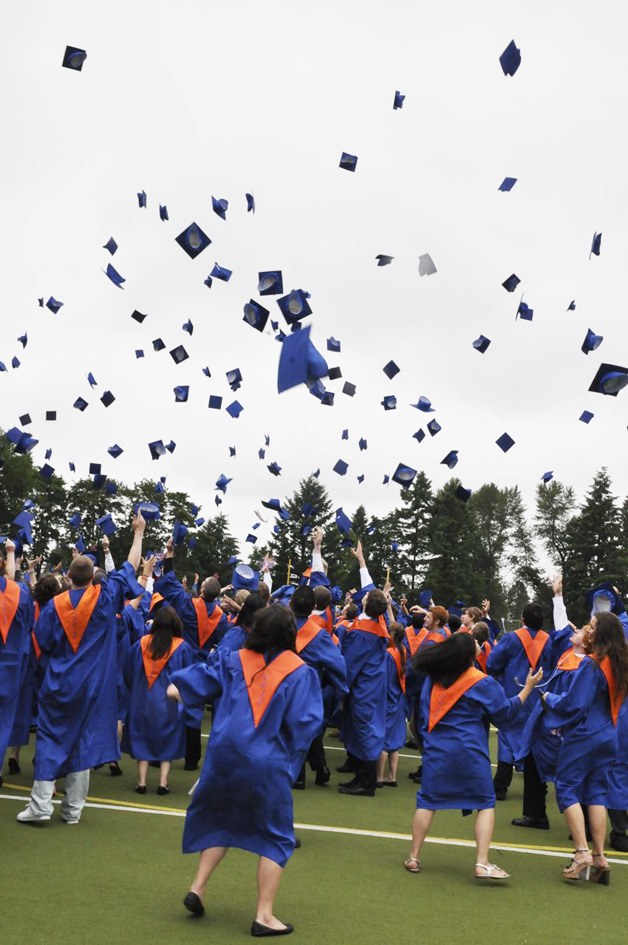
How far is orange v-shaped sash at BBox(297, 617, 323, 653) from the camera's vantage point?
8164mm

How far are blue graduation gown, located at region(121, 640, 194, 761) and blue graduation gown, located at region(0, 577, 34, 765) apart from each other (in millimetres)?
1937

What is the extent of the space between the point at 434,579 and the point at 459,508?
6.40m

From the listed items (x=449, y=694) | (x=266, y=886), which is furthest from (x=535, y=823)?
(x=266, y=886)

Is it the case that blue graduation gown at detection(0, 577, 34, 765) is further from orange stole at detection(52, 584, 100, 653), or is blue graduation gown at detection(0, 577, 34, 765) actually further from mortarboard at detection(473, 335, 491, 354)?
mortarboard at detection(473, 335, 491, 354)

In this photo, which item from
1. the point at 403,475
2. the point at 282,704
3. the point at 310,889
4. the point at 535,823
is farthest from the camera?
the point at 403,475

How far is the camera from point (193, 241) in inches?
431

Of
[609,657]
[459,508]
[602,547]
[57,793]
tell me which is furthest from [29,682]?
[459,508]

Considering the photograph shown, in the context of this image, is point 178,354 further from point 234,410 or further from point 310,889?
point 310,889

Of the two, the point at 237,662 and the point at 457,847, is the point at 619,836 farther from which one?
the point at 237,662

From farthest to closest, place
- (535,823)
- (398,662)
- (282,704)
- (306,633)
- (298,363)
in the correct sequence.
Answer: (398,662)
(306,633)
(535,823)
(298,363)
(282,704)

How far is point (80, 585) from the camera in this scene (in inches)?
266

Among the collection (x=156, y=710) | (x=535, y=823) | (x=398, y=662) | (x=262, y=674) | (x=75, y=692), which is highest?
(x=398, y=662)

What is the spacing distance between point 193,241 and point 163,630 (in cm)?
475

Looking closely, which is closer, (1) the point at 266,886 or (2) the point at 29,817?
(1) the point at 266,886
